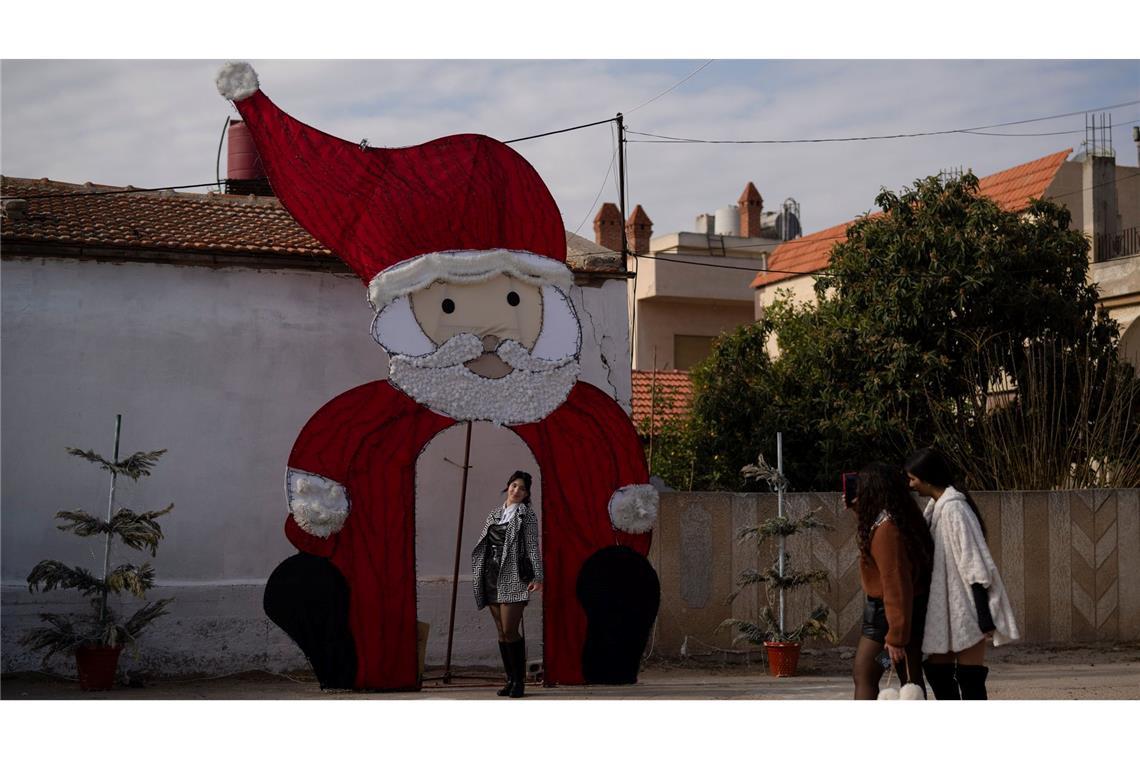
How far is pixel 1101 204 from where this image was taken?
21.1m

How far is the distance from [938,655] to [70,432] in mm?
7278

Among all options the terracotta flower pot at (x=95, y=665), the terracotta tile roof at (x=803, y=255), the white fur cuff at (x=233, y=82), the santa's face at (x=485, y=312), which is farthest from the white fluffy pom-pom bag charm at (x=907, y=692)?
the terracotta tile roof at (x=803, y=255)

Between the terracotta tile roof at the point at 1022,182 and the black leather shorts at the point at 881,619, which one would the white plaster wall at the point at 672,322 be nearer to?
the terracotta tile roof at the point at 1022,182

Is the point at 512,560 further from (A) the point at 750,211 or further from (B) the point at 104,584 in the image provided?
(A) the point at 750,211

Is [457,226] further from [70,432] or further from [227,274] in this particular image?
[70,432]

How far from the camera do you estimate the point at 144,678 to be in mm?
10039

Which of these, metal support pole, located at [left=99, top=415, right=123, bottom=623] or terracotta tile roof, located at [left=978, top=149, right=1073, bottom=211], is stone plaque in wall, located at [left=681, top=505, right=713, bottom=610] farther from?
terracotta tile roof, located at [left=978, top=149, right=1073, bottom=211]

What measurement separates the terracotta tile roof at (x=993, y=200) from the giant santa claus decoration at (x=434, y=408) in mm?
9031

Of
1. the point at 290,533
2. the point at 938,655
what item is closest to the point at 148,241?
the point at 290,533

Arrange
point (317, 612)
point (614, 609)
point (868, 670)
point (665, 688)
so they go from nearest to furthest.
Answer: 1. point (868, 670)
2. point (317, 612)
3. point (614, 609)
4. point (665, 688)

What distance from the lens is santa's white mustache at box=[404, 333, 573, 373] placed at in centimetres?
920

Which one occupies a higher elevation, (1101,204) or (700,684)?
(1101,204)

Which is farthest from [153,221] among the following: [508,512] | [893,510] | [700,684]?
[893,510]

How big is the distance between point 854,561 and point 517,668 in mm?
4213
